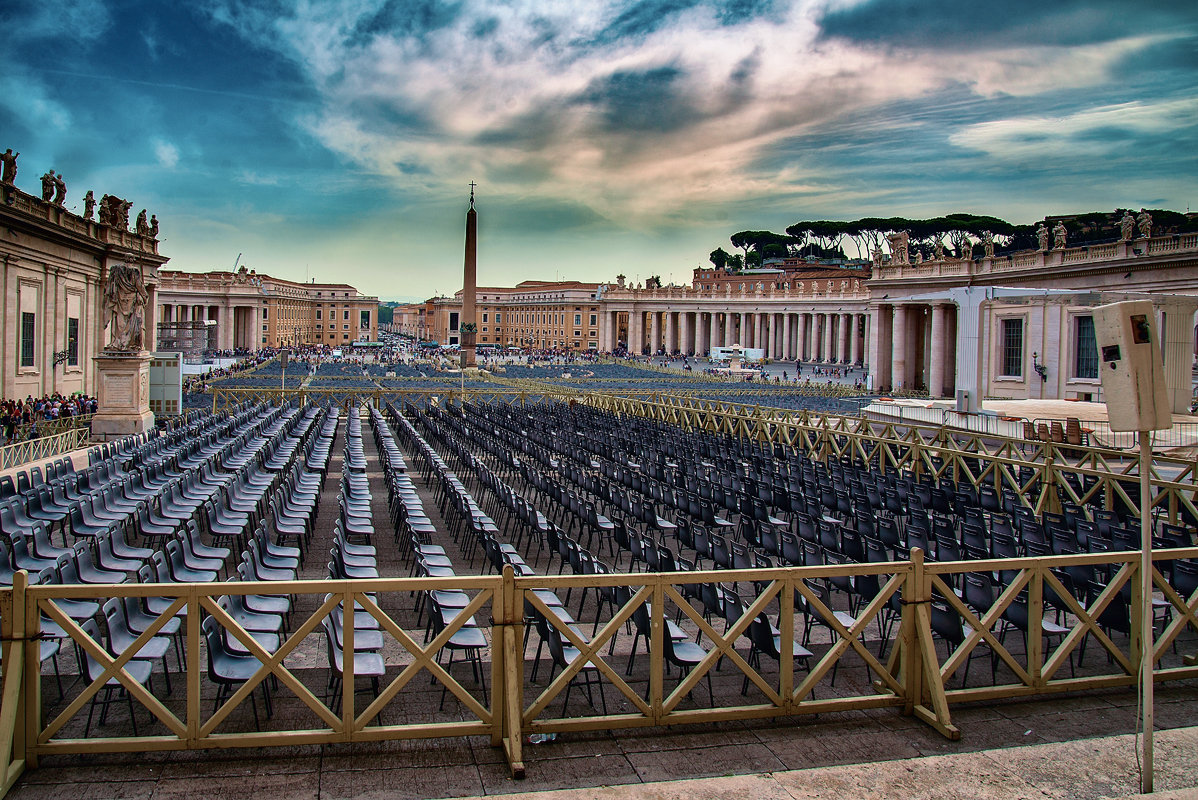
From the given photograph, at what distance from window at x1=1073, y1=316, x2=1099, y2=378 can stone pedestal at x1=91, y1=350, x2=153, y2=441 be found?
41001 mm

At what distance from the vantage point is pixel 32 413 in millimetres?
26328

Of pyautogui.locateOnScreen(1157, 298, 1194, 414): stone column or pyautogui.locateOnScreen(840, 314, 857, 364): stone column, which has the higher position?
pyautogui.locateOnScreen(840, 314, 857, 364): stone column

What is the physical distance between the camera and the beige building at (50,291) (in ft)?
96.2

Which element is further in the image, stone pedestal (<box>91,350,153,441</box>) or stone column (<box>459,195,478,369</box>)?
stone column (<box>459,195,478,369</box>)

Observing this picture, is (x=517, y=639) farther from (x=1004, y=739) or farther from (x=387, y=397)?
(x=387, y=397)

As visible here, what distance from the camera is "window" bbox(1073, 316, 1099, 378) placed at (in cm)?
3941

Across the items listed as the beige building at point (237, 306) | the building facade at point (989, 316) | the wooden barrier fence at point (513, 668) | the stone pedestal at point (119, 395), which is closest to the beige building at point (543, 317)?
the beige building at point (237, 306)

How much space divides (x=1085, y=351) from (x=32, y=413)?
45.8m

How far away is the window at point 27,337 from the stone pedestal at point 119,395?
11.8 metres

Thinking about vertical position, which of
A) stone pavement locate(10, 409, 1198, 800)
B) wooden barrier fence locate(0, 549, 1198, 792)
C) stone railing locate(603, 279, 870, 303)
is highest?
stone railing locate(603, 279, 870, 303)

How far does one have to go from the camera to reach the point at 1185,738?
208 inches

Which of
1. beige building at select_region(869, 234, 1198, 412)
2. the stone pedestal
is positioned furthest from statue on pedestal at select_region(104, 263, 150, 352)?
beige building at select_region(869, 234, 1198, 412)

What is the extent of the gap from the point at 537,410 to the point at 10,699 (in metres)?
28.7

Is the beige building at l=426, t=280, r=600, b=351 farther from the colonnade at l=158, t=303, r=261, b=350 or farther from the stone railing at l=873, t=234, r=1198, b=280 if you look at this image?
the stone railing at l=873, t=234, r=1198, b=280
